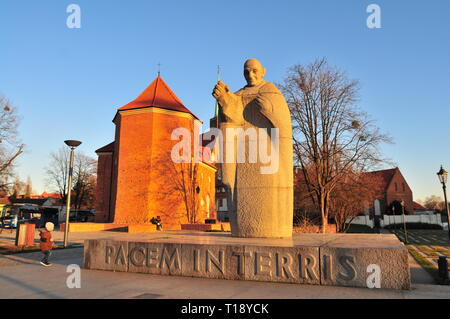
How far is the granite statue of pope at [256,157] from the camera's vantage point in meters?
7.62

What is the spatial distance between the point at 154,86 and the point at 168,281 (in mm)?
30169

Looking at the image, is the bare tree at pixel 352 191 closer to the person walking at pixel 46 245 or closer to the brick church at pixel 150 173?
the brick church at pixel 150 173

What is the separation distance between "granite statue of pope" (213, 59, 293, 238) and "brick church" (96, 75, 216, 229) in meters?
19.7

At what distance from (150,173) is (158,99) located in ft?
25.8

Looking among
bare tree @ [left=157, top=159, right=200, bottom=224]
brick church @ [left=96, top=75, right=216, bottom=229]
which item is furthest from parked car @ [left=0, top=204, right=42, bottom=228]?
bare tree @ [left=157, top=159, right=200, bottom=224]

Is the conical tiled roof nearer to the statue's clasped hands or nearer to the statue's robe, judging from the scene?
the statue's clasped hands

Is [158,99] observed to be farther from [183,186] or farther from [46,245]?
[46,245]

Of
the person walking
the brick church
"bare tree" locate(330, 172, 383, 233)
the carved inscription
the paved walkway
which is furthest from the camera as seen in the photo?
the brick church

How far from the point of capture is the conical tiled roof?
29.8m

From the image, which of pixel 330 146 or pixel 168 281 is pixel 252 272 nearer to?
pixel 168 281

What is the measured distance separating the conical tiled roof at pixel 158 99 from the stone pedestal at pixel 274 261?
2336cm

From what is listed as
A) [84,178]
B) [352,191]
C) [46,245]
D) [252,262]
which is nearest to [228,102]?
[252,262]
